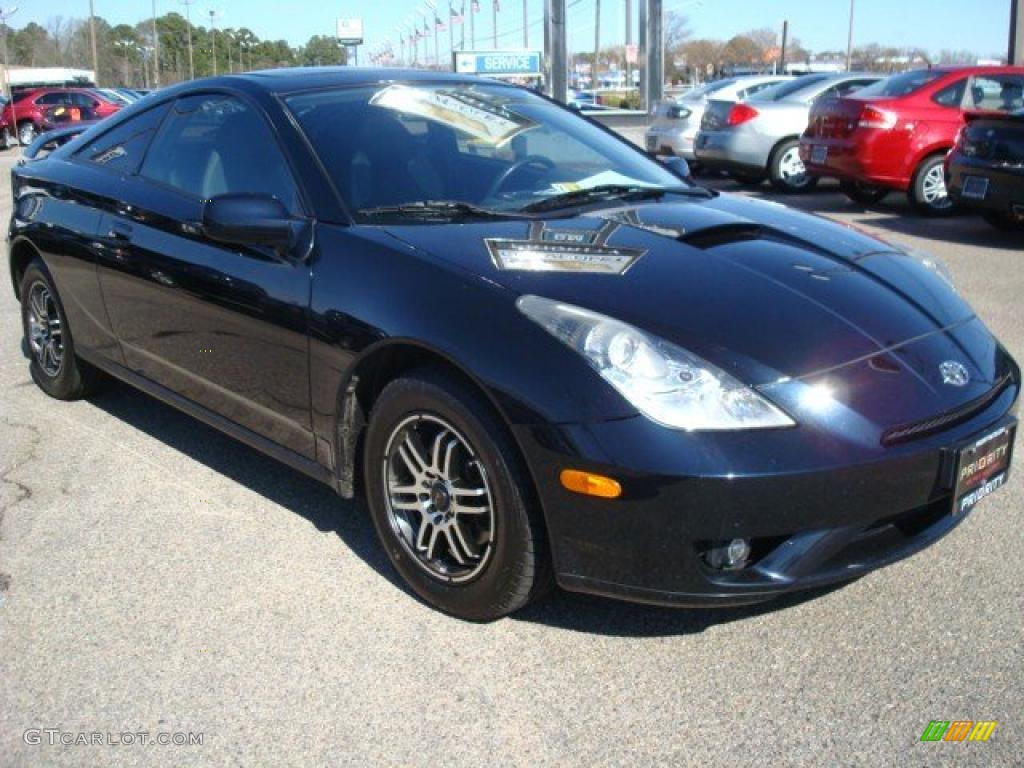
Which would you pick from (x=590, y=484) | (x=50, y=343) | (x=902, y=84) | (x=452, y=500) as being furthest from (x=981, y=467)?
(x=902, y=84)

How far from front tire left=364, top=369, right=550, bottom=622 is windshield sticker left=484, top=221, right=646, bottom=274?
1.26 feet

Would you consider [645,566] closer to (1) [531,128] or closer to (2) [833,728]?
(2) [833,728]

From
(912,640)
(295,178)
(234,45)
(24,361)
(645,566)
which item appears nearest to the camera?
(645,566)

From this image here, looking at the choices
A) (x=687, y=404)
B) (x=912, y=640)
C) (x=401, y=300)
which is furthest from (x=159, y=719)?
(x=912, y=640)

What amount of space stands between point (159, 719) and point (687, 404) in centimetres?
149

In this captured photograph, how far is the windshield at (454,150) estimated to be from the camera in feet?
11.6

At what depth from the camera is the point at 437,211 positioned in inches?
134

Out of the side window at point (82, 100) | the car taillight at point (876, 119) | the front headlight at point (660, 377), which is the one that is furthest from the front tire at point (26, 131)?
the front headlight at point (660, 377)

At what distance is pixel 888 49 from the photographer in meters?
103

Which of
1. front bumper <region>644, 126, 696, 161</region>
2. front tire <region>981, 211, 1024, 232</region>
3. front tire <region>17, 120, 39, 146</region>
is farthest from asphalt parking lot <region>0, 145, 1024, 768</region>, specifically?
front tire <region>17, 120, 39, 146</region>

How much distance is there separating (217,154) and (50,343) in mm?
1832

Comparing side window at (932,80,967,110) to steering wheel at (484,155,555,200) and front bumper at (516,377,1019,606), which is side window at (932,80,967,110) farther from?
front bumper at (516,377,1019,606)

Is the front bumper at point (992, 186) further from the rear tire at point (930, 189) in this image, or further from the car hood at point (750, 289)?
the car hood at point (750, 289)

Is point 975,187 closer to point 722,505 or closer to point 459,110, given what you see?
point 459,110
